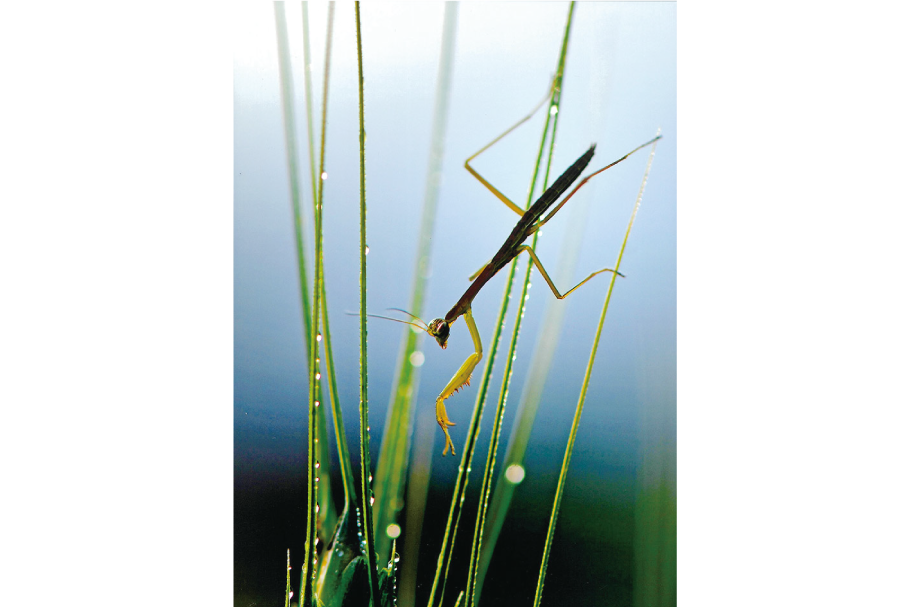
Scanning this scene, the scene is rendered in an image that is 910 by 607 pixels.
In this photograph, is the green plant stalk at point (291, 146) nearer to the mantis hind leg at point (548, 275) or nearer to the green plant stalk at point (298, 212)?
the green plant stalk at point (298, 212)

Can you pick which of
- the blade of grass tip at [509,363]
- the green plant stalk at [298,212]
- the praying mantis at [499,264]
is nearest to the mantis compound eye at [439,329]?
the praying mantis at [499,264]

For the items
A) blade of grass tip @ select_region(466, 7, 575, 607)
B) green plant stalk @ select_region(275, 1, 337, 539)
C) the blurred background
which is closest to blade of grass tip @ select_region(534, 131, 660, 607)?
the blurred background

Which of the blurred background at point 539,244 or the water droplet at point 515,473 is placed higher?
the blurred background at point 539,244

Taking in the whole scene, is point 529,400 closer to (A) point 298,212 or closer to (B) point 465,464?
(B) point 465,464

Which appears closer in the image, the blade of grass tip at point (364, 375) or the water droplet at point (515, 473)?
the blade of grass tip at point (364, 375)

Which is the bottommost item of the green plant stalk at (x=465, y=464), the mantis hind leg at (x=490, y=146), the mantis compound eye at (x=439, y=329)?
the green plant stalk at (x=465, y=464)

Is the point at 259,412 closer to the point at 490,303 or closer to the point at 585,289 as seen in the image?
the point at 490,303
